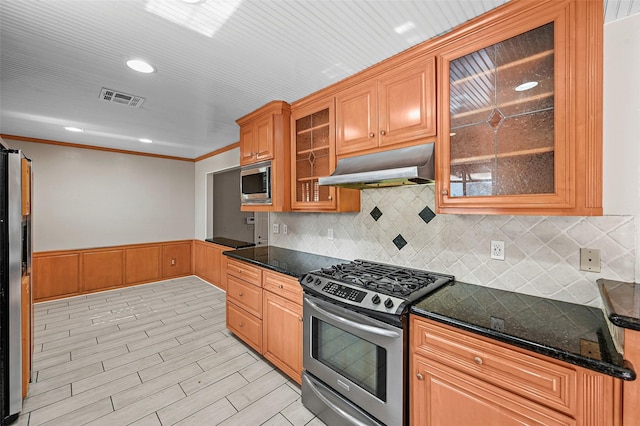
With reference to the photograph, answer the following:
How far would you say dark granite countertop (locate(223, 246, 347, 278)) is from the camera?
2.33 metres

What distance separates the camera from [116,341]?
10.0ft

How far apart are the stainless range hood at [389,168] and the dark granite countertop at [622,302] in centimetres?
95

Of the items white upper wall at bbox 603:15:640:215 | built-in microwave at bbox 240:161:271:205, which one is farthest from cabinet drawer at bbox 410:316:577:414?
built-in microwave at bbox 240:161:271:205

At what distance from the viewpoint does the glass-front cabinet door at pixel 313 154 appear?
242 centimetres

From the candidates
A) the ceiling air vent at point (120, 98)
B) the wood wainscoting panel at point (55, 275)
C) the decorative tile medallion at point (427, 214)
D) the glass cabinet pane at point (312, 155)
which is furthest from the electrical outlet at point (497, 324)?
the wood wainscoting panel at point (55, 275)

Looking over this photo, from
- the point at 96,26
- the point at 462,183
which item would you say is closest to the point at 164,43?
the point at 96,26

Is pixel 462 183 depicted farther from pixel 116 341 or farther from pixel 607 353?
pixel 116 341

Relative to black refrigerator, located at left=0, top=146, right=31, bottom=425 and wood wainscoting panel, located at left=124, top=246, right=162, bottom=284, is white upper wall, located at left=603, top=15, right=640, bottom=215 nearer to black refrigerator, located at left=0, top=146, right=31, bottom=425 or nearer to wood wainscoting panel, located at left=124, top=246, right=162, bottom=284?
black refrigerator, located at left=0, top=146, right=31, bottom=425

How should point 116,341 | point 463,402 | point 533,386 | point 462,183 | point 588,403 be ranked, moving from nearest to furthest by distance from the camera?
point 588,403 < point 533,386 < point 463,402 < point 462,183 < point 116,341

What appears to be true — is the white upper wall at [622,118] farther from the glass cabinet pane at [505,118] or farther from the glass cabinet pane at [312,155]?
the glass cabinet pane at [312,155]

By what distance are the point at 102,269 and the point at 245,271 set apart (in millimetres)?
3654

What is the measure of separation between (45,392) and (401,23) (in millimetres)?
3736

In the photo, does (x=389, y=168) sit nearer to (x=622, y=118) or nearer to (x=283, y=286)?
(x=622, y=118)

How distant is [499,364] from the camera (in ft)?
3.92
